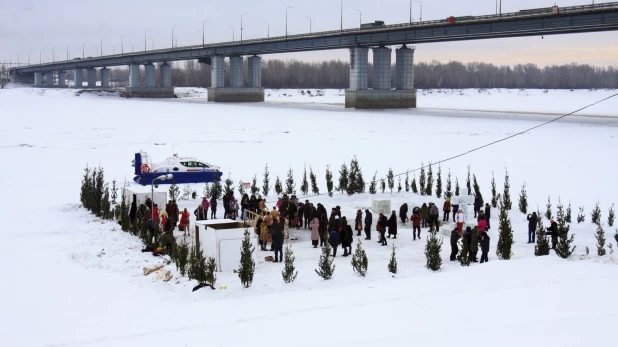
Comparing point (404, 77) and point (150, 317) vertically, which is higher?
point (404, 77)

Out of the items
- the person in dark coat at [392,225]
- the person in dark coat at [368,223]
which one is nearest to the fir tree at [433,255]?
the person in dark coat at [368,223]

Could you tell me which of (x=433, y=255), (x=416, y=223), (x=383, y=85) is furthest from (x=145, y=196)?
(x=383, y=85)

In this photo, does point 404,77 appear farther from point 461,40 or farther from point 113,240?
point 113,240

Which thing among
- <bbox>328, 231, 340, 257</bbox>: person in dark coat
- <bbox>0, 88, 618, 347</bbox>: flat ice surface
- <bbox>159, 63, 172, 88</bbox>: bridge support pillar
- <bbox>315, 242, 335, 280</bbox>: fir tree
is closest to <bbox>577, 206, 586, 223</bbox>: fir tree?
<bbox>0, 88, 618, 347</bbox>: flat ice surface

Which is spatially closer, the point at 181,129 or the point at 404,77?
the point at 181,129

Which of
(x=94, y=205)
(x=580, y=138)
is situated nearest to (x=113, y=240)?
(x=94, y=205)

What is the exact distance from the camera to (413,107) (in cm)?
9044

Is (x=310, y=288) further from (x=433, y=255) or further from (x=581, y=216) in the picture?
(x=581, y=216)

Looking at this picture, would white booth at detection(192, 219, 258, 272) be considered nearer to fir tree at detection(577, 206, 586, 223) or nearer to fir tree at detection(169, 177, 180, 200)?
fir tree at detection(169, 177, 180, 200)

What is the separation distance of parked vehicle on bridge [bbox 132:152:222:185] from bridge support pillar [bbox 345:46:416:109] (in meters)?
57.3

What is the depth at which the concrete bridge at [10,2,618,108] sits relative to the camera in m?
60.0

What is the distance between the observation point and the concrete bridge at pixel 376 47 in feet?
197

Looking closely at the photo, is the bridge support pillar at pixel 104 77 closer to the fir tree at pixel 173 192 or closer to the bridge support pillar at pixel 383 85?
the bridge support pillar at pixel 383 85

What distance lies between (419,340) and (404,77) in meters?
80.1
